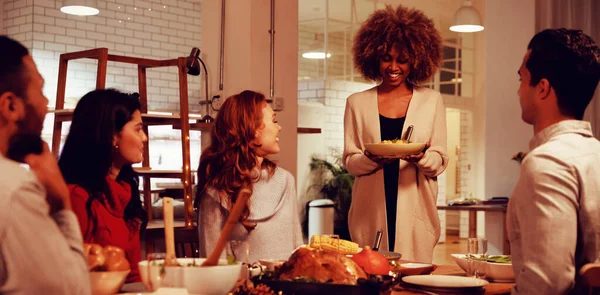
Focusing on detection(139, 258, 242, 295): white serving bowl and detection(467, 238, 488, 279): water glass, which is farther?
detection(467, 238, 488, 279): water glass

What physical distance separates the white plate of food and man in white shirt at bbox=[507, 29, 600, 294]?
133 centimetres

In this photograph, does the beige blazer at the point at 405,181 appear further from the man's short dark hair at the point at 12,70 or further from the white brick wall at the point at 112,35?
the white brick wall at the point at 112,35

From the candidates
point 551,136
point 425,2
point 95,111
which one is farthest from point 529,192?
point 425,2

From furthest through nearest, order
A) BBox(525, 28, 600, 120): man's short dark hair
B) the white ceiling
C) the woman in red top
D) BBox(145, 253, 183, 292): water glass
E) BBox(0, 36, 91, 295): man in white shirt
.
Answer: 1. the white ceiling
2. the woman in red top
3. BBox(525, 28, 600, 120): man's short dark hair
4. BBox(145, 253, 183, 292): water glass
5. BBox(0, 36, 91, 295): man in white shirt

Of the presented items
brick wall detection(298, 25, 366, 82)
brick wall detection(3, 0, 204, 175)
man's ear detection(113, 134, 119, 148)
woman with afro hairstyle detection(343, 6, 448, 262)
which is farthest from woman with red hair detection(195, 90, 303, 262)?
brick wall detection(298, 25, 366, 82)

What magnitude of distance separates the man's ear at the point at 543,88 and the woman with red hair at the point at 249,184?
1263 millimetres

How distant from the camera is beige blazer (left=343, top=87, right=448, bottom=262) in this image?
3.81 m

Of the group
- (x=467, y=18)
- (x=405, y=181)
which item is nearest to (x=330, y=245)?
(x=405, y=181)

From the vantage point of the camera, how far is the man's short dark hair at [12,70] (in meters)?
1.26

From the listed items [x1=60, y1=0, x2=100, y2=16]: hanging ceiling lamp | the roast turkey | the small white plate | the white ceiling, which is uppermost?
the white ceiling

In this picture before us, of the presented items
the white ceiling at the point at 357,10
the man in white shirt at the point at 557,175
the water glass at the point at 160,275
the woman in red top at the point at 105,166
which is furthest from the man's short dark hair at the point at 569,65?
the white ceiling at the point at 357,10

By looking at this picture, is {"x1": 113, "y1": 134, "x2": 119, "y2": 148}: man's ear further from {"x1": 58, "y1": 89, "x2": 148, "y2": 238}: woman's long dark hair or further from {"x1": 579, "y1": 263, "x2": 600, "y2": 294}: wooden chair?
{"x1": 579, "y1": 263, "x2": 600, "y2": 294}: wooden chair

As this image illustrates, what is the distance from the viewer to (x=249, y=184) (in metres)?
3.11

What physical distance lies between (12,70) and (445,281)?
4.65 feet
